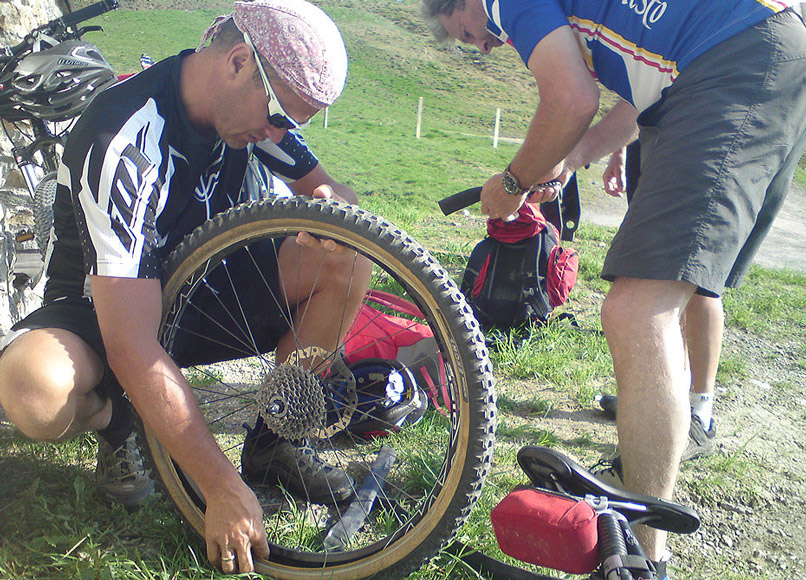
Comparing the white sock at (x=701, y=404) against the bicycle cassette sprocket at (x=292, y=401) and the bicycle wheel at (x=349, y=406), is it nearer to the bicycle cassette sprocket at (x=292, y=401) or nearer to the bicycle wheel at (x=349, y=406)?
the bicycle wheel at (x=349, y=406)

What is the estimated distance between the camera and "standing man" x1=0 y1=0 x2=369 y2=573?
153 cm

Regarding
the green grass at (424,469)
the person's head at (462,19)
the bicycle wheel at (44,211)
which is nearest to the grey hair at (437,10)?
the person's head at (462,19)

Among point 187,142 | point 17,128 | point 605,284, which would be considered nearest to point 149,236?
point 187,142

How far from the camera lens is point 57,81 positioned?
2525 millimetres

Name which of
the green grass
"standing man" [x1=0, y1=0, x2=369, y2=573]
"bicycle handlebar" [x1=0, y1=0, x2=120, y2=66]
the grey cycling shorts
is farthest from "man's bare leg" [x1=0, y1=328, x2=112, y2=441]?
"bicycle handlebar" [x1=0, y1=0, x2=120, y2=66]

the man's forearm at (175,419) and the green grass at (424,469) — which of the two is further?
the green grass at (424,469)

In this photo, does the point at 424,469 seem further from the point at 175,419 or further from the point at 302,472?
the point at 175,419

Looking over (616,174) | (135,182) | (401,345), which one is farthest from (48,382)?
(616,174)

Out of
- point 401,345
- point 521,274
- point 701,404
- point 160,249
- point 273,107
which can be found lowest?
point 401,345

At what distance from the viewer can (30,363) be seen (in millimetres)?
1619

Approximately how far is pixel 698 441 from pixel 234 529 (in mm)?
1743

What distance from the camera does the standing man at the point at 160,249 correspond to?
1.53 metres

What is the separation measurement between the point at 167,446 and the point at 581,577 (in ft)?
3.84

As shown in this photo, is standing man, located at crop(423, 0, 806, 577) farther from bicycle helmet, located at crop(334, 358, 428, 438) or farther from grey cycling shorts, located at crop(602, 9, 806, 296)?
bicycle helmet, located at crop(334, 358, 428, 438)
